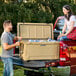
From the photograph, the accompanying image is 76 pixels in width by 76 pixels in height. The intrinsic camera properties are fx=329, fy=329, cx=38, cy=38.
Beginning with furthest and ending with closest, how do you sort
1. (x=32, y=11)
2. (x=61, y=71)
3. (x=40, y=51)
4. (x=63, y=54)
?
(x=32, y=11) → (x=61, y=71) → (x=63, y=54) → (x=40, y=51)

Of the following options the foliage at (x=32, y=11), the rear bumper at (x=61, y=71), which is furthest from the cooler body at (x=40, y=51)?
the foliage at (x=32, y=11)

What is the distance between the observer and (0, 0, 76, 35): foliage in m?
14.4

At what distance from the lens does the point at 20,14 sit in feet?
46.9

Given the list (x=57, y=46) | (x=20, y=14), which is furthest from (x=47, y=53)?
(x=20, y=14)

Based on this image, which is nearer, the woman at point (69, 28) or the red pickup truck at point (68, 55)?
the red pickup truck at point (68, 55)

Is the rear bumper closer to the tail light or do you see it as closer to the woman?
the woman

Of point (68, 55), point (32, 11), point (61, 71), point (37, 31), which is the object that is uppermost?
point (32, 11)

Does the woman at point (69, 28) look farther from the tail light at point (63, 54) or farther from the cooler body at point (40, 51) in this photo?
the cooler body at point (40, 51)

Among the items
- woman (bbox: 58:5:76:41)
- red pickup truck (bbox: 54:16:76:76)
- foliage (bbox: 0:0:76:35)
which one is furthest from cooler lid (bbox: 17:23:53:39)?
foliage (bbox: 0:0:76:35)

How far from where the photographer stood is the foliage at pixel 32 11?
1437 centimetres

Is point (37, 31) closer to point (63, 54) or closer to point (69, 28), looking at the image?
point (69, 28)

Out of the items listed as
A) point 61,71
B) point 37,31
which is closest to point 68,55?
point 37,31

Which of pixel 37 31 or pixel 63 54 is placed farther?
pixel 37 31

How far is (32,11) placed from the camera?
15.0m
